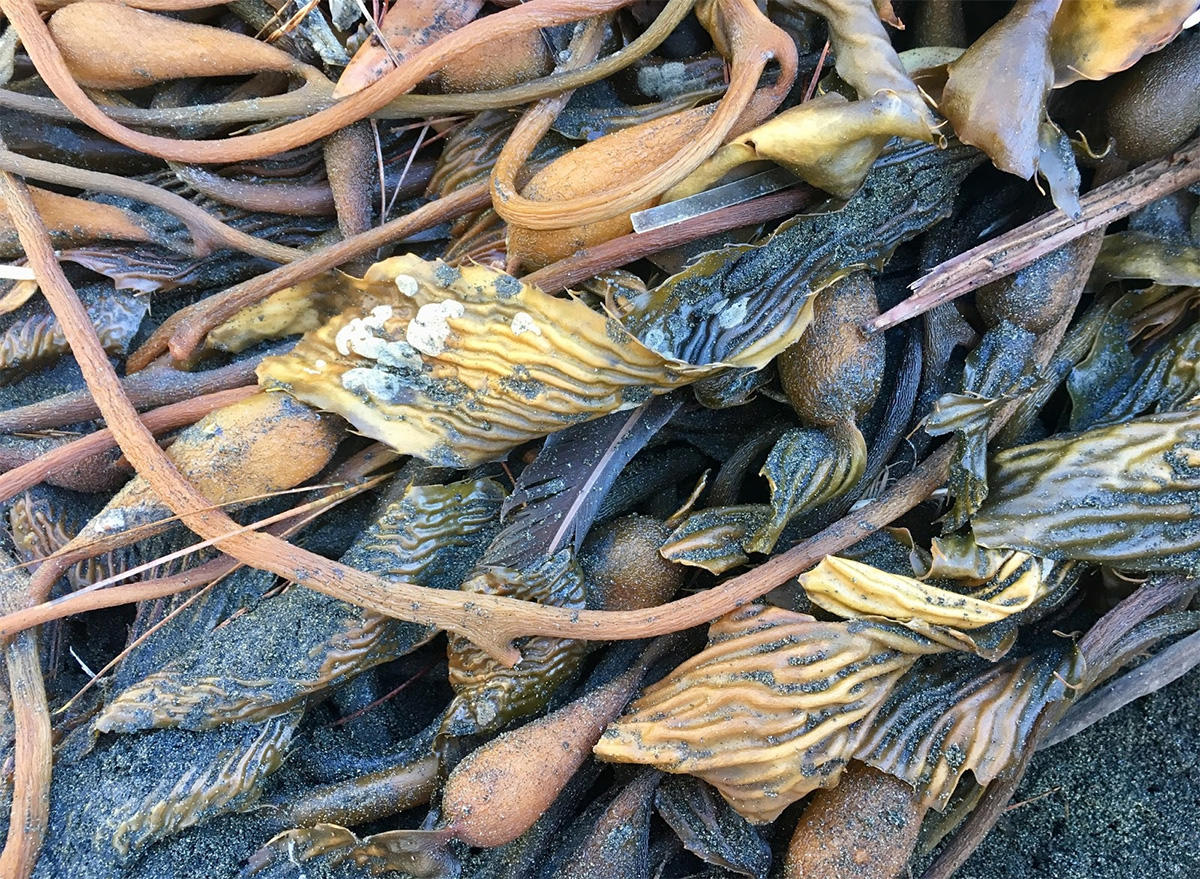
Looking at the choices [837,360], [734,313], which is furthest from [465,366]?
[837,360]

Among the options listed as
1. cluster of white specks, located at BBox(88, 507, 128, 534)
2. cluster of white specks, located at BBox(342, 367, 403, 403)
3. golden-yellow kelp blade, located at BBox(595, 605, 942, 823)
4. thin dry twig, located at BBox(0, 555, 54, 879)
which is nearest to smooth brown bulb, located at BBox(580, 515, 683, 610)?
golden-yellow kelp blade, located at BBox(595, 605, 942, 823)

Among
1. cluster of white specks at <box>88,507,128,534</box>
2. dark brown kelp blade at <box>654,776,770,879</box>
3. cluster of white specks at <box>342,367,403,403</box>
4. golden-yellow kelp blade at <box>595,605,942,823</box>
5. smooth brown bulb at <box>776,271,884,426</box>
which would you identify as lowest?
dark brown kelp blade at <box>654,776,770,879</box>

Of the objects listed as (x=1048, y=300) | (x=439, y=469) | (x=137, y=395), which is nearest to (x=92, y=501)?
(x=137, y=395)

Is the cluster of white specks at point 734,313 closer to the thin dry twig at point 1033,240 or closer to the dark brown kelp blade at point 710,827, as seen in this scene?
the thin dry twig at point 1033,240

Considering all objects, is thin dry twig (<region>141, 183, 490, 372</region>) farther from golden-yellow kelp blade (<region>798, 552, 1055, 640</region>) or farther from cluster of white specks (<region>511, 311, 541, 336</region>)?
golden-yellow kelp blade (<region>798, 552, 1055, 640</region>)

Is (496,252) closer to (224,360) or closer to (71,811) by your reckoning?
(224,360)

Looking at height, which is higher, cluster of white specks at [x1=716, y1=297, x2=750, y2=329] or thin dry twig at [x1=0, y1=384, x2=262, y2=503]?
thin dry twig at [x1=0, y1=384, x2=262, y2=503]

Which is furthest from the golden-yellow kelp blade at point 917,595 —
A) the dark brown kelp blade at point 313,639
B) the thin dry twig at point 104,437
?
the thin dry twig at point 104,437
